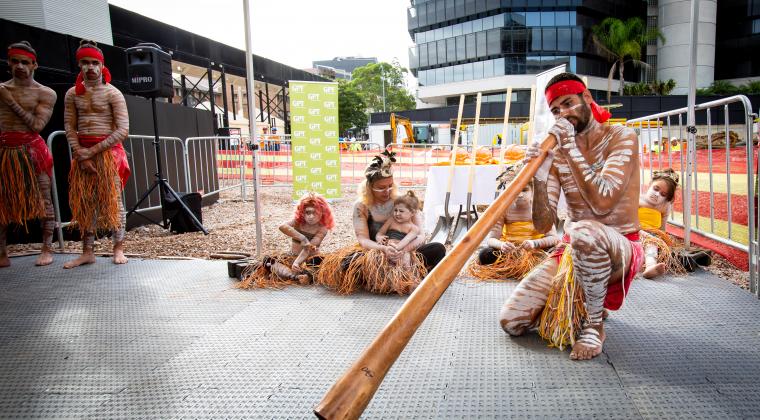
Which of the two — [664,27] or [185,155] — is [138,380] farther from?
[664,27]

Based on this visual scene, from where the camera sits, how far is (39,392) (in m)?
1.91

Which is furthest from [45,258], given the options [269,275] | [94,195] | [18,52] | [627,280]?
[627,280]

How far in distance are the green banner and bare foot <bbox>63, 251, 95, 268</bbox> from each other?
4.35 metres

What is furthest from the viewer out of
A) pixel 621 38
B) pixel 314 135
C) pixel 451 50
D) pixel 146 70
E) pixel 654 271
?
pixel 451 50

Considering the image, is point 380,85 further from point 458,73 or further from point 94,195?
point 94,195

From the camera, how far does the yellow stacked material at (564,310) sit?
2213 millimetres

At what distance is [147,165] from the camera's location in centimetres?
646

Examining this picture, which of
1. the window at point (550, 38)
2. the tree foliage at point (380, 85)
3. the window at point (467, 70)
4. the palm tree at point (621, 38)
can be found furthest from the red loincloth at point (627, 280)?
the tree foliage at point (380, 85)

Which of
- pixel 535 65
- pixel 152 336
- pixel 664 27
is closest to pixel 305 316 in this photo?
pixel 152 336

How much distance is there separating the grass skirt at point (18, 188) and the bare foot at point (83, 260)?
51cm

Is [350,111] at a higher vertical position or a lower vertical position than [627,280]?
higher

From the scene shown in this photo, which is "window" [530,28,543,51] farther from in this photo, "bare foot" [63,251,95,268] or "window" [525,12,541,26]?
"bare foot" [63,251,95,268]

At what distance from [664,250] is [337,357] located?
271cm

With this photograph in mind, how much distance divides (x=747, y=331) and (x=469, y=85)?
124ft
